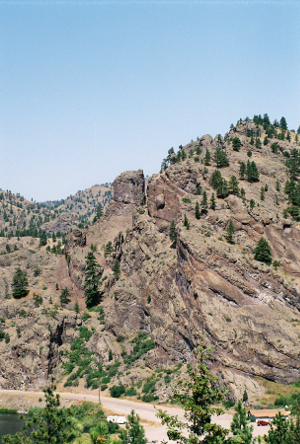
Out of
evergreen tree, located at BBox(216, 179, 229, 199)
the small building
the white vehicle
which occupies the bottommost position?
the white vehicle

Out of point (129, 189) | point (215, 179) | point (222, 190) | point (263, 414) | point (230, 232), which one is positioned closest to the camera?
point (263, 414)

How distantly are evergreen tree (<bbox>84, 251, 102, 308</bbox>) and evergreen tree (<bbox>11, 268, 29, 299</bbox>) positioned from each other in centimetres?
→ 1826

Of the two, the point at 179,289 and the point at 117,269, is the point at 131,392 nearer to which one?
the point at 179,289

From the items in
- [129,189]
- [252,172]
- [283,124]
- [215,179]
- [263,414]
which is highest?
[283,124]

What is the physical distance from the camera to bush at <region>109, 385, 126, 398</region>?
84.0 meters

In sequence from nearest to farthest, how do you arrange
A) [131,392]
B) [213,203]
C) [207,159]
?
1. [131,392]
2. [213,203]
3. [207,159]

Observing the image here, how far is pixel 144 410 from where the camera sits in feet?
244

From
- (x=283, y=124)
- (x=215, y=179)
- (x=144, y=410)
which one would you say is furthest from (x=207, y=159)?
(x=283, y=124)

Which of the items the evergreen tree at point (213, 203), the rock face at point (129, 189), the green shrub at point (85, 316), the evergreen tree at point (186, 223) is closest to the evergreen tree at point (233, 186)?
the evergreen tree at point (213, 203)

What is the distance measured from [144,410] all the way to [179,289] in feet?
94.5

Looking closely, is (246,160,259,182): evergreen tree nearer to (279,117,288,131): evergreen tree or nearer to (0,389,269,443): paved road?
(0,389,269,443): paved road

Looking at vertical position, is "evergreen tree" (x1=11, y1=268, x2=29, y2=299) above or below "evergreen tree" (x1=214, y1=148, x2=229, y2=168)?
below

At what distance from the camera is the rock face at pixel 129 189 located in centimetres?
14362

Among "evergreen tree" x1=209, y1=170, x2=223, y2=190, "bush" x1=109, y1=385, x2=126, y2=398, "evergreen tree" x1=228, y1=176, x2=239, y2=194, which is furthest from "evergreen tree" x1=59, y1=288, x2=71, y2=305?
"evergreen tree" x1=228, y1=176, x2=239, y2=194
